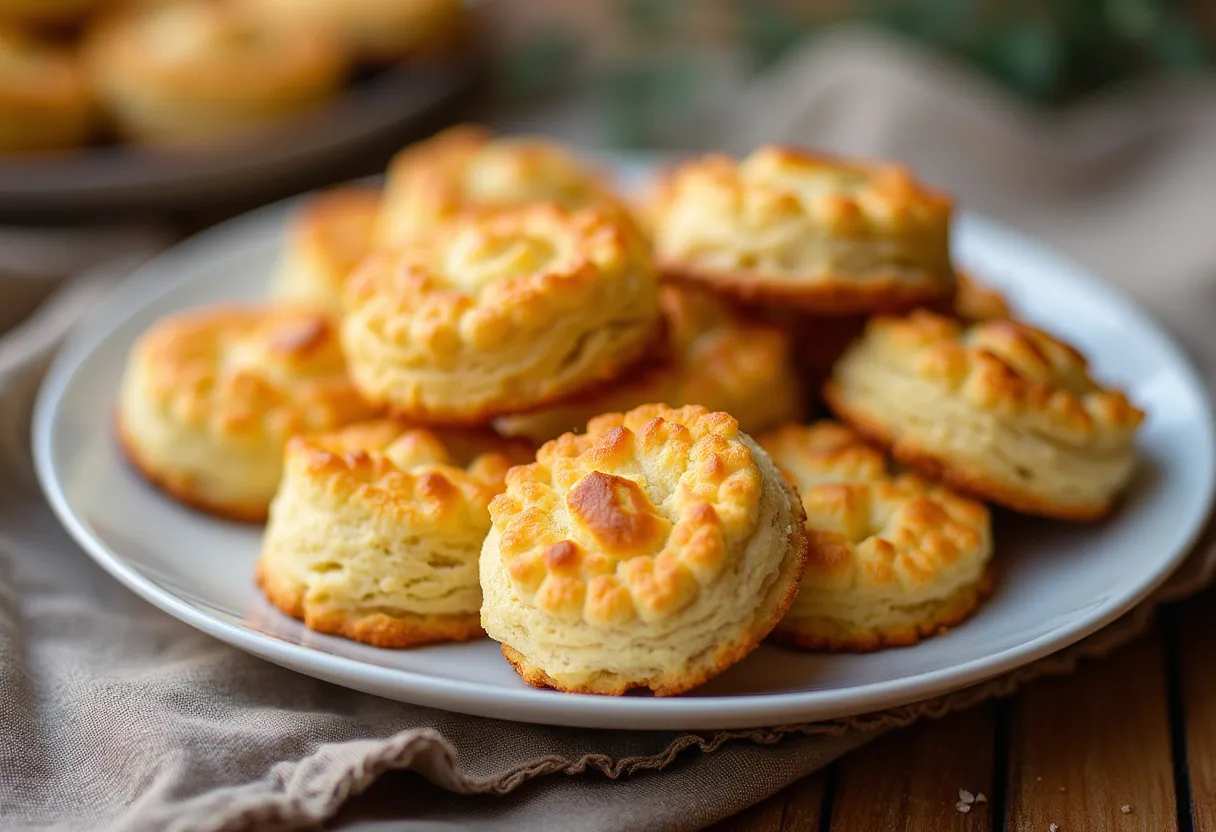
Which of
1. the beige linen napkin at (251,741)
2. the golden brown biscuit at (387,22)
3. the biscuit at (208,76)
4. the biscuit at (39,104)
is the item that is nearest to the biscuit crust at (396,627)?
the beige linen napkin at (251,741)

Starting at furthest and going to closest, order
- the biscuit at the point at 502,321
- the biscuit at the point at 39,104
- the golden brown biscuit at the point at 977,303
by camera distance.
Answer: the biscuit at the point at 39,104 < the golden brown biscuit at the point at 977,303 < the biscuit at the point at 502,321

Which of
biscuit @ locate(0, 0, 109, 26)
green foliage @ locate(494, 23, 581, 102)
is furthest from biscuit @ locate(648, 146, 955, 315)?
biscuit @ locate(0, 0, 109, 26)

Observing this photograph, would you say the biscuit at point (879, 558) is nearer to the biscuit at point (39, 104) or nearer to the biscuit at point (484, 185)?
the biscuit at point (484, 185)

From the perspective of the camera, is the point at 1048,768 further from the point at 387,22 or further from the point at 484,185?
the point at 387,22

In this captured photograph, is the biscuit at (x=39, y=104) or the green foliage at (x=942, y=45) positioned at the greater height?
the biscuit at (x=39, y=104)

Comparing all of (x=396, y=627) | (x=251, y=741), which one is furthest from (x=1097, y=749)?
(x=251, y=741)

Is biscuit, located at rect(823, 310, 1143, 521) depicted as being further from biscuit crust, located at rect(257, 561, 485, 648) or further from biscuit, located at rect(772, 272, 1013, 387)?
biscuit crust, located at rect(257, 561, 485, 648)

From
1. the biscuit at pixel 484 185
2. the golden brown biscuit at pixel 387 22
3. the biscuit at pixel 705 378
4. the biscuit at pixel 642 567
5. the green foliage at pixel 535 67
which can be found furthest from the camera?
the green foliage at pixel 535 67
